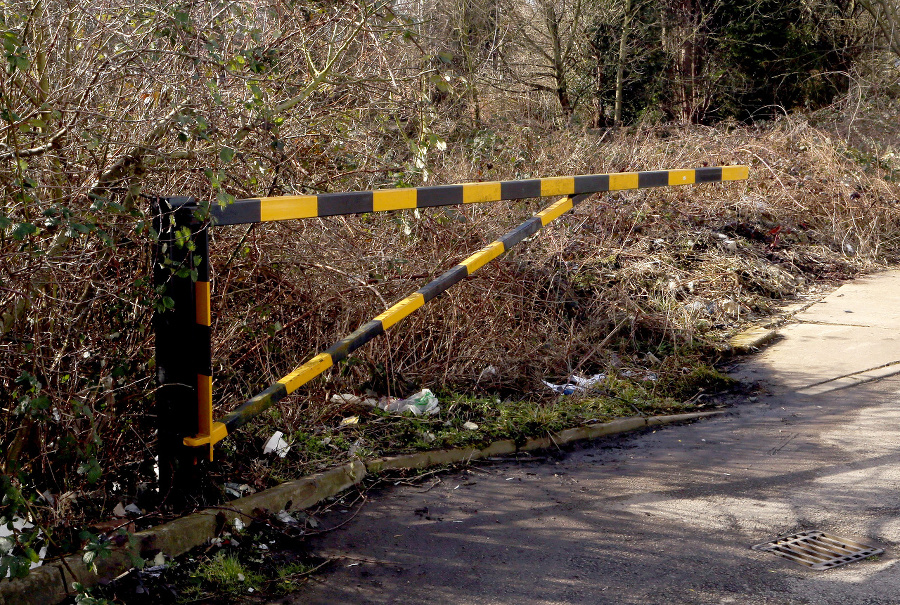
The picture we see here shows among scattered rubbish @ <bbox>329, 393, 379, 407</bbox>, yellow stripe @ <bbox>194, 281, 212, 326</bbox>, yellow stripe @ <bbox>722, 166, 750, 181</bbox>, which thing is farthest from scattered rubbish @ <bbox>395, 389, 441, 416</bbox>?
yellow stripe @ <bbox>722, 166, 750, 181</bbox>

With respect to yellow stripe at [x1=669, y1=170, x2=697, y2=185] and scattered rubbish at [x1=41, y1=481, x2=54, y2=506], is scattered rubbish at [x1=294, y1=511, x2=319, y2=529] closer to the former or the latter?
scattered rubbish at [x1=41, y1=481, x2=54, y2=506]

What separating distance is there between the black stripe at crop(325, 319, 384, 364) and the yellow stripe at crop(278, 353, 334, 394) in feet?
0.15

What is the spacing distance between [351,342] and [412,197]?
0.78 meters

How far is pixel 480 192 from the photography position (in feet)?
15.6

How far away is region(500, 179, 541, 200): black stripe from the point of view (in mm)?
4961

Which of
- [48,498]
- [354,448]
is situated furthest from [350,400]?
[48,498]

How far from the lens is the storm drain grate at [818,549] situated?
3.61 meters

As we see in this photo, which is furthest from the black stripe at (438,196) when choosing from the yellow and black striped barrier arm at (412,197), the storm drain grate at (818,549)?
the storm drain grate at (818,549)

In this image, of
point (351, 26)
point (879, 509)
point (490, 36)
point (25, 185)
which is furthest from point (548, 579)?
point (490, 36)

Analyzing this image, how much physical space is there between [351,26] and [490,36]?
1359 cm

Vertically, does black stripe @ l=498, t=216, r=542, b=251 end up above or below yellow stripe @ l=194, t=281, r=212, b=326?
above

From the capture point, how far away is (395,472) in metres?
4.61

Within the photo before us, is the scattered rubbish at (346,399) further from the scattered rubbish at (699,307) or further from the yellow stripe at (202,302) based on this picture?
the scattered rubbish at (699,307)

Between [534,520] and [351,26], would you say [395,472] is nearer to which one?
[534,520]
